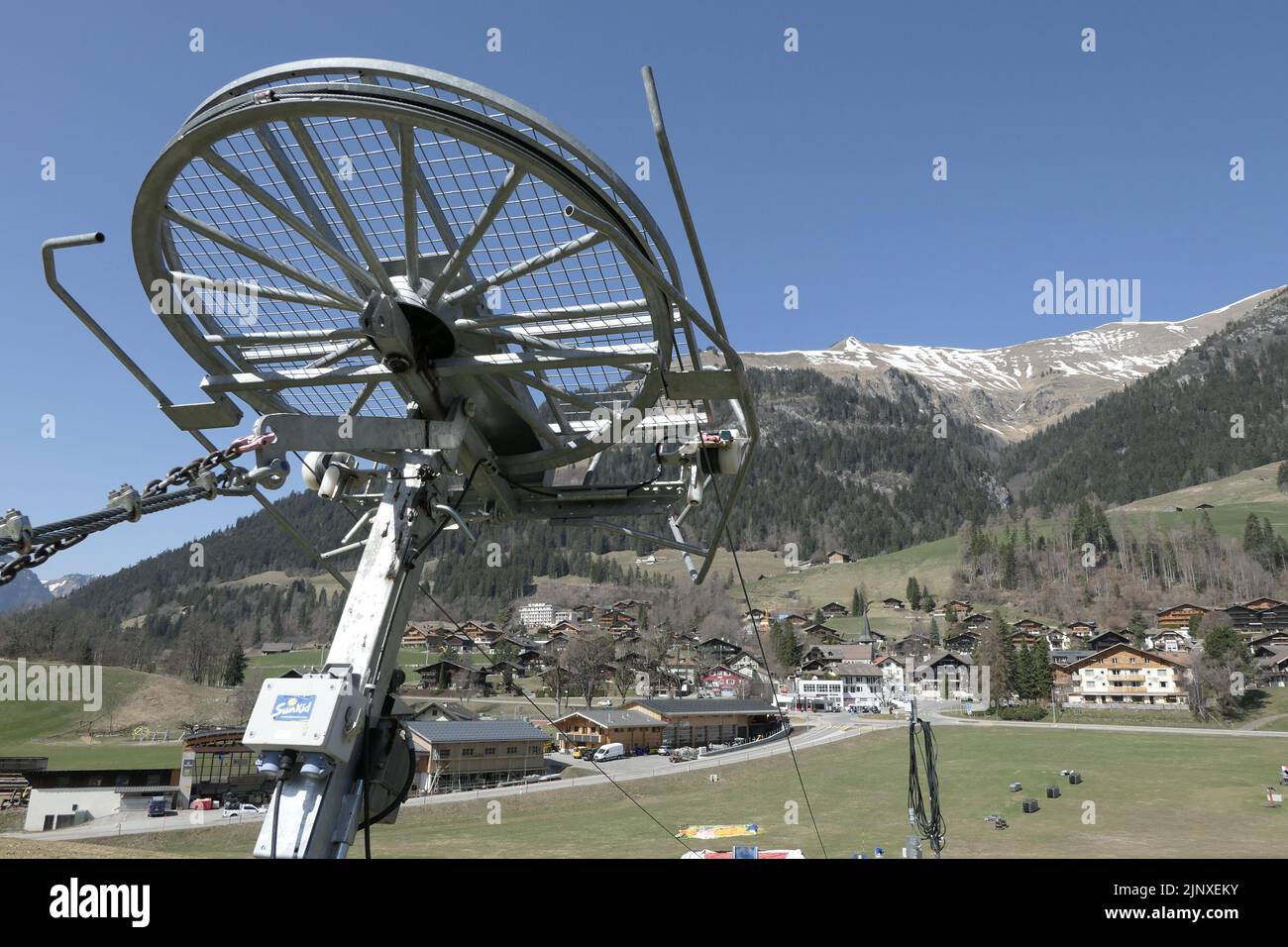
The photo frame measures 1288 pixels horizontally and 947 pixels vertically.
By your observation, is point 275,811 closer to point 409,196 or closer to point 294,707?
point 294,707

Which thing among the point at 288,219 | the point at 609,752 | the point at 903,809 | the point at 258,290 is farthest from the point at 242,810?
the point at 288,219

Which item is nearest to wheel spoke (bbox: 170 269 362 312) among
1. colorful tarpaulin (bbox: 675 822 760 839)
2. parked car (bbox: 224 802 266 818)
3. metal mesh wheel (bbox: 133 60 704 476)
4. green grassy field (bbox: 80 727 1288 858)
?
metal mesh wheel (bbox: 133 60 704 476)

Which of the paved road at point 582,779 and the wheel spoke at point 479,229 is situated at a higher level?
the wheel spoke at point 479,229

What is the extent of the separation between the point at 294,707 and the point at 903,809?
46.7 meters

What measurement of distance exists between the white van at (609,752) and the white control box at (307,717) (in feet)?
219

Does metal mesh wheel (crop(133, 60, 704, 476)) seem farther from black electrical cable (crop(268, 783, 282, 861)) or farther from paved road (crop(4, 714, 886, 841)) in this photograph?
paved road (crop(4, 714, 886, 841))

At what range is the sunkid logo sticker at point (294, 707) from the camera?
666 cm

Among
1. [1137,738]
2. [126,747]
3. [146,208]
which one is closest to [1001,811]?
[1137,738]

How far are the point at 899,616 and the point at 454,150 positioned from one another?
167263 millimetres

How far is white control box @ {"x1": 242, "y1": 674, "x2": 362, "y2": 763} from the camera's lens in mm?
6527

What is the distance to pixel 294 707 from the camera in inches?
265

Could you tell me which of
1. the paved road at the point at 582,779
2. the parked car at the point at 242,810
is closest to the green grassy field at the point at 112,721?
the parked car at the point at 242,810

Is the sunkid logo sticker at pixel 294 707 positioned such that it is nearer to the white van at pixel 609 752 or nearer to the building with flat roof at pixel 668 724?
the white van at pixel 609 752

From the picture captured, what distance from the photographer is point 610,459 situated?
13.5 meters
